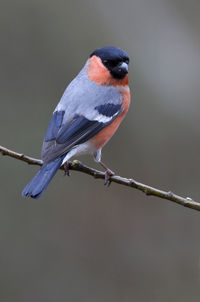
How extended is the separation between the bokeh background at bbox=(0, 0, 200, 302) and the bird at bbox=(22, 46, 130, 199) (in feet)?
5.90

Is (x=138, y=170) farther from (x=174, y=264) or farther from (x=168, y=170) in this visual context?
(x=174, y=264)

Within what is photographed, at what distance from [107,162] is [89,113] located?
7.19 feet

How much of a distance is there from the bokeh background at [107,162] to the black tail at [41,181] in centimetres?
202

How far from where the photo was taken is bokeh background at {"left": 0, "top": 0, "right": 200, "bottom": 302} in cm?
593

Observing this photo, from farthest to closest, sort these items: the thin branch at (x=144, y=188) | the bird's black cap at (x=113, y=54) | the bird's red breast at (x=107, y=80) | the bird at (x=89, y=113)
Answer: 1. the bird's red breast at (x=107, y=80)
2. the bird's black cap at (x=113, y=54)
3. the bird at (x=89, y=113)
4. the thin branch at (x=144, y=188)

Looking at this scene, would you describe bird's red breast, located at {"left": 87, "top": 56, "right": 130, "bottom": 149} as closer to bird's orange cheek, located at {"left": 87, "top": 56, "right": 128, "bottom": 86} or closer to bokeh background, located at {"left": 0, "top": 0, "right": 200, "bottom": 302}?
bird's orange cheek, located at {"left": 87, "top": 56, "right": 128, "bottom": 86}

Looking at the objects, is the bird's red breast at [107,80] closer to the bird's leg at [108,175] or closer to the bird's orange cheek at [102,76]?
the bird's orange cheek at [102,76]

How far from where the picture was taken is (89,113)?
4.38 m

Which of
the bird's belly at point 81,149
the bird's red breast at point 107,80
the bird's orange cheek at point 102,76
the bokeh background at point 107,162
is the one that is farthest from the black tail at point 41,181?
the bokeh background at point 107,162

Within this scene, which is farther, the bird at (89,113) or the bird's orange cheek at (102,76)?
the bird's orange cheek at (102,76)

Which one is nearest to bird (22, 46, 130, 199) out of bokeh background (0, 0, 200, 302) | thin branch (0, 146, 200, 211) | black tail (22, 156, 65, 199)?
black tail (22, 156, 65, 199)

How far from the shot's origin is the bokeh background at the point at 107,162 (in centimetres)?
593

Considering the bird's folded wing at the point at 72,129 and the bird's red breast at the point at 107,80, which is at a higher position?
the bird's red breast at the point at 107,80

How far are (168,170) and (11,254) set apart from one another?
2.06 metres
